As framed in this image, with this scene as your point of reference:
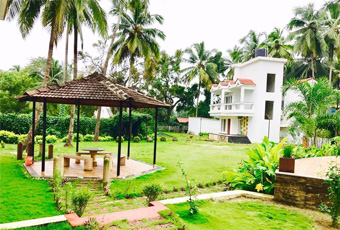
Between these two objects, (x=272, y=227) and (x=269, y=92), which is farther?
(x=269, y=92)

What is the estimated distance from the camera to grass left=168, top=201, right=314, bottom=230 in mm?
4836

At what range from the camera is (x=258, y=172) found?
7312 mm

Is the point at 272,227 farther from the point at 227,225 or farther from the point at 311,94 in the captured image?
the point at 311,94

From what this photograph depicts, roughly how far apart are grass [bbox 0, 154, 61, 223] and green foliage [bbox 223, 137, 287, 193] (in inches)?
192

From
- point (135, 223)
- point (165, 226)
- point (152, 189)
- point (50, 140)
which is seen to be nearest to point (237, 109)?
point (50, 140)

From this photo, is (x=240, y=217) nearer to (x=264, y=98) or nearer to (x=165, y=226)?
(x=165, y=226)

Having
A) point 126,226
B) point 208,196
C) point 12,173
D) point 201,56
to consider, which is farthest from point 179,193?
point 201,56

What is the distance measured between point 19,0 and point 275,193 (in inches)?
486

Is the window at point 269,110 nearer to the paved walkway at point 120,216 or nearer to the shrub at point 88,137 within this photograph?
the shrub at point 88,137

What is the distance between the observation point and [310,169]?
711 centimetres

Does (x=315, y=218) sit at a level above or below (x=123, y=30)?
below

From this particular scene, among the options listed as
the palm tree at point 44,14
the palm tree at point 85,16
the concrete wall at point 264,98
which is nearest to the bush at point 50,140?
the palm tree at point 44,14

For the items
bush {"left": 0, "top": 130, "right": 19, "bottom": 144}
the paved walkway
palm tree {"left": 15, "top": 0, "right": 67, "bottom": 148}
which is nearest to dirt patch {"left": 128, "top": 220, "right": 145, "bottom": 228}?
the paved walkway

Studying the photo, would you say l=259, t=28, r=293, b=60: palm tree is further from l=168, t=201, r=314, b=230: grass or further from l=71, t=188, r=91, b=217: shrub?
l=71, t=188, r=91, b=217: shrub
